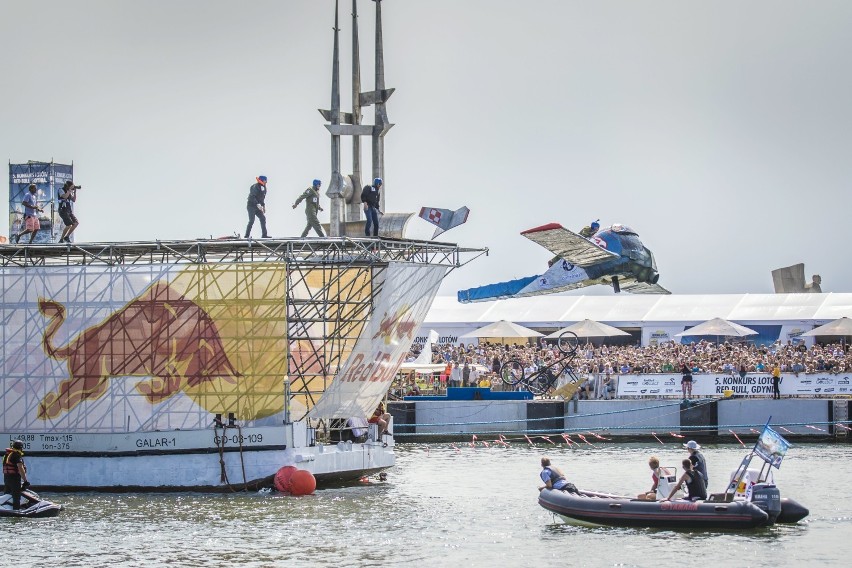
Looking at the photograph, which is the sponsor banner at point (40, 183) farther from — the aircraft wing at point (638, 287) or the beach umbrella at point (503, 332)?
the beach umbrella at point (503, 332)

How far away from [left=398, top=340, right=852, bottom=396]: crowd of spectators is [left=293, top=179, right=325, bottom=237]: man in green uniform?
17.4 metres

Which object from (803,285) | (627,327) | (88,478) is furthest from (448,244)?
(803,285)

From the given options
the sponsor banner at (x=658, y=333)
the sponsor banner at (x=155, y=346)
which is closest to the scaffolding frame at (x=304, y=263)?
the sponsor banner at (x=155, y=346)

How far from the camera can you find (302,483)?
33.8 metres

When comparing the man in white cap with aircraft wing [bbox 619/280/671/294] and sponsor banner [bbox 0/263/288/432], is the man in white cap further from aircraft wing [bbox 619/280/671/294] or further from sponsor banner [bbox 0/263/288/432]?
aircraft wing [bbox 619/280/671/294]

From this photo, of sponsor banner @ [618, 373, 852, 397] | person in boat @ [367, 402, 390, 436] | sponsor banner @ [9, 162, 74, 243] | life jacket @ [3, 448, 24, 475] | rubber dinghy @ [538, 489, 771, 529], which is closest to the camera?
rubber dinghy @ [538, 489, 771, 529]

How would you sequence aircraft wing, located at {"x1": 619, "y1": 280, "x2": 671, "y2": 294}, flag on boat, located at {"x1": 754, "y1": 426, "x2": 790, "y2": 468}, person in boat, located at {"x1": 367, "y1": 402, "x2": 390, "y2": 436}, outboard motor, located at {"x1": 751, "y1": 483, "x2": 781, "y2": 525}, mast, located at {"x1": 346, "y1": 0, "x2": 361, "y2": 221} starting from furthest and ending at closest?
mast, located at {"x1": 346, "y1": 0, "x2": 361, "y2": 221} < aircraft wing, located at {"x1": 619, "y1": 280, "x2": 671, "y2": 294} < person in boat, located at {"x1": 367, "y1": 402, "x2": 390, "y2": 436} < flag on boat, located at {"x1": 754, "y1": 426, "x2": 790, "y2": 468} < outboard motor, located at {"x1": 751, "y1": 483, "x2": 781, "y2": 525}

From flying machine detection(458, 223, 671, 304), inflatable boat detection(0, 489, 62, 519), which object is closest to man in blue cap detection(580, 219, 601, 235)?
flying machine detection(458, 223, 671, 304)

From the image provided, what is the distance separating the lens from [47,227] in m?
38.6

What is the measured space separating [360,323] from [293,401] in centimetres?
272

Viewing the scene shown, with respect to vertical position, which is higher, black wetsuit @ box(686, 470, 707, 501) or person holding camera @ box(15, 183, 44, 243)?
person holding camera @ box(15, 183, 44, 243)

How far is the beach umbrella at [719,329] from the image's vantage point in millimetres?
59500

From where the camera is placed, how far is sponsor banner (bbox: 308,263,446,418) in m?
35.3

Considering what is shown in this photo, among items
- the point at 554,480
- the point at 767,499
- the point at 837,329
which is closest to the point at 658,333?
the point at 837,329
